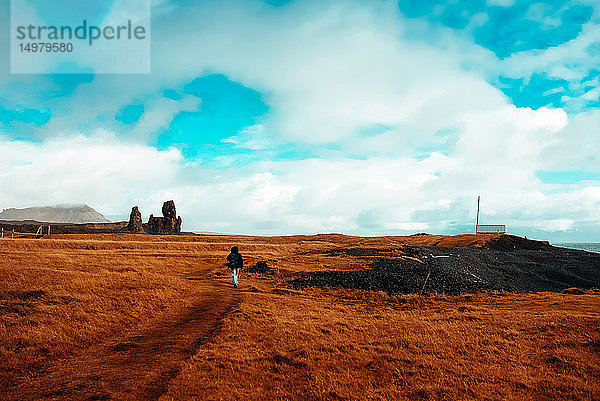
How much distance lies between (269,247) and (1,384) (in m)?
58.3

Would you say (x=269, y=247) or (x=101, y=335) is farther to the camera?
(x=269, y=247)

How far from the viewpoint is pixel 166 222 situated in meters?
112

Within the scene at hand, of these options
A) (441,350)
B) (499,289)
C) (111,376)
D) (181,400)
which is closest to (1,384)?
(111,376)

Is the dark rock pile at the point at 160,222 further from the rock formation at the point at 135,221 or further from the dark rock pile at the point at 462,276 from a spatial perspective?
the dark rock pile at the point at 462,276

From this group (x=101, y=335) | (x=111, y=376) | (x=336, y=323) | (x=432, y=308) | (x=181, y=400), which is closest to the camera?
(x=181, y=400)

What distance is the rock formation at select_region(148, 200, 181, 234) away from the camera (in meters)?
110

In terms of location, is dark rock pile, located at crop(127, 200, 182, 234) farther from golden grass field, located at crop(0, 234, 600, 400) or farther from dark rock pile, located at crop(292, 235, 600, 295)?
golden grass field, located at crop(0, 234, 600, 400)

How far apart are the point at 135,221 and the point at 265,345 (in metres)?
104

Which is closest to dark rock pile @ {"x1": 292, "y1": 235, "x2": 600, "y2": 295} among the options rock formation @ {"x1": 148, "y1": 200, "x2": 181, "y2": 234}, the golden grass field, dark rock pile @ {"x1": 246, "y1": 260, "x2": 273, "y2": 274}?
dark rock pile @ {"x1": 246, "y1": 260, "x2": 273, "y2": 274}

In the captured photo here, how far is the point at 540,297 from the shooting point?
29.1m

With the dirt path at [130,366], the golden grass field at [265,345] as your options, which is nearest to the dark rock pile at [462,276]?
the golden grass field at [265,345]

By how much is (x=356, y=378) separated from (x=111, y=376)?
8140mm

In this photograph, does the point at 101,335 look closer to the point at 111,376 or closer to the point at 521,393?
the point at 111,376

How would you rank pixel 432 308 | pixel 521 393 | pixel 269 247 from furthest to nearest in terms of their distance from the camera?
pixel 269 247 → pixel 432 308 → pixel 521 393
